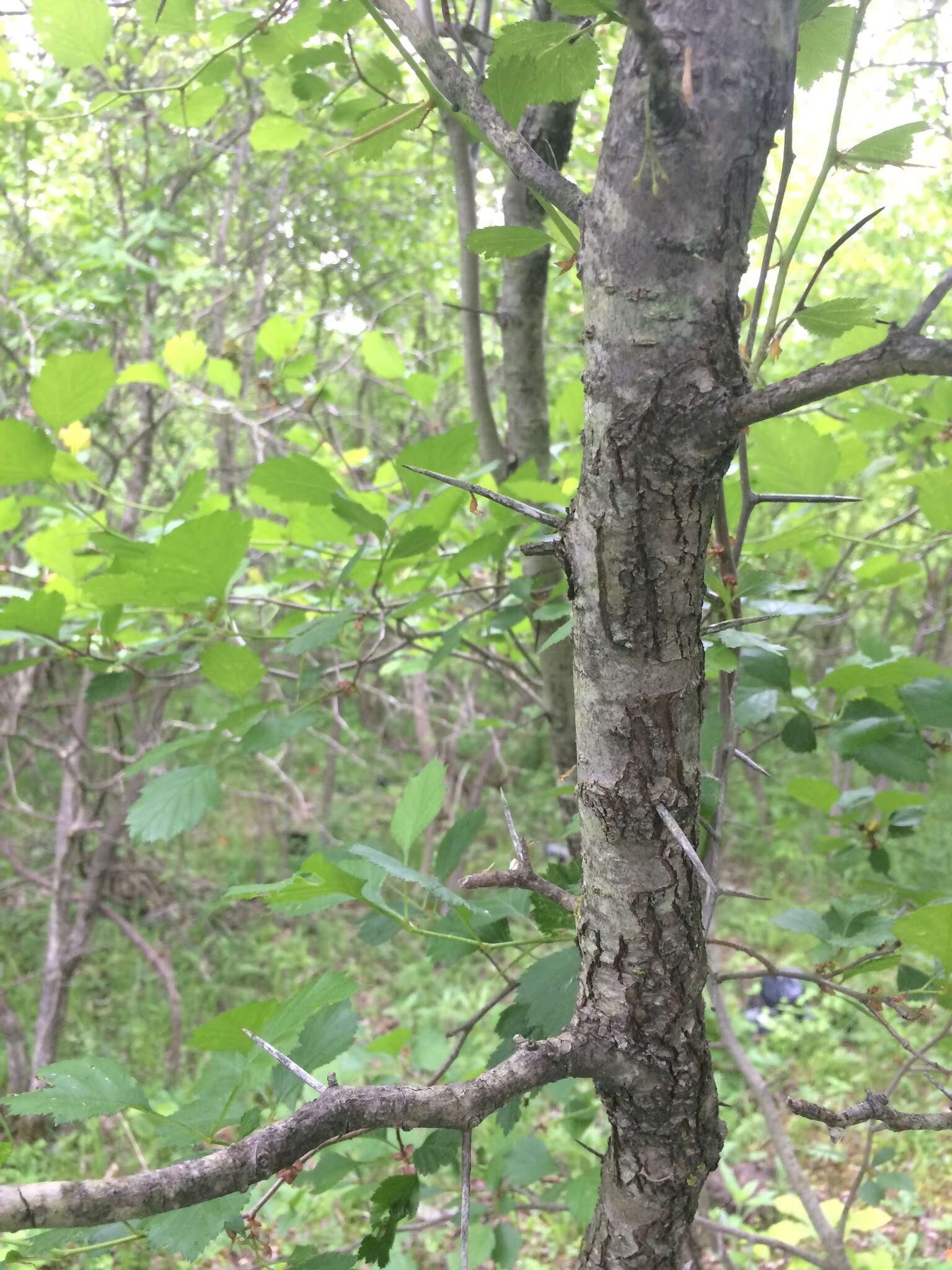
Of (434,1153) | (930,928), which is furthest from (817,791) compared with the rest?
(434,1153)

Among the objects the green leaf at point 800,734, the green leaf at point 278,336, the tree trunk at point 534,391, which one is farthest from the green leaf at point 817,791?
the green leaf at point 278,336

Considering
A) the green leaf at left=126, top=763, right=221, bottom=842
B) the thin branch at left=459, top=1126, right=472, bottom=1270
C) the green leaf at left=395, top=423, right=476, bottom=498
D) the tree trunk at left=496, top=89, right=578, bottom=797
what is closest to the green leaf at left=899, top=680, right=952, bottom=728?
the tree trunk at left=496, top=89, right=578, bottom=797

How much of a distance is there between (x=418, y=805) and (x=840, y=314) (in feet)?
1.68

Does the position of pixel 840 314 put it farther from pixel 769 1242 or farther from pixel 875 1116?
pixel 769 1242

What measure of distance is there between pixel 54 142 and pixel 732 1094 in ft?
13.7

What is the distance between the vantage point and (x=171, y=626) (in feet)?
4.05

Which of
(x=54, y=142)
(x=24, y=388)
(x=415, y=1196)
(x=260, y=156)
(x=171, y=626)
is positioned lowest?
(x=415, y=1196)

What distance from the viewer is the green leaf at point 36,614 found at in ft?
2.69

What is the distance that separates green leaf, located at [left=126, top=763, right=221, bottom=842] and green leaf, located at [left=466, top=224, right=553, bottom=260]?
1.91ft

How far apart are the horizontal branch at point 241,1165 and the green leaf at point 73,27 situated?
38.2 inches

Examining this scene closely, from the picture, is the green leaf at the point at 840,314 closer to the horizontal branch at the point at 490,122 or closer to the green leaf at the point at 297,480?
the horizontal branch at the point at 490,122

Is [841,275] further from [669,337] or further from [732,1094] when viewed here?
[669,337]

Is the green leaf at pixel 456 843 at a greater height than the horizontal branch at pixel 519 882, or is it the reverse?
the horizontal branch at pixel 519 882

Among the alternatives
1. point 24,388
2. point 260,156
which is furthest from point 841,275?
point 24,388
